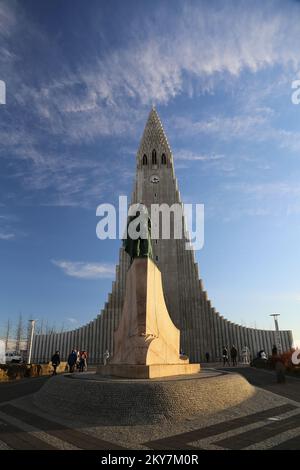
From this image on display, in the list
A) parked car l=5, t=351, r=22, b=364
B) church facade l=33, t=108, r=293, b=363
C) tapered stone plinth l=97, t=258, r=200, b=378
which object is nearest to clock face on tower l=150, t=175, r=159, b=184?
church facade l=33, t=108, r=293, b=363

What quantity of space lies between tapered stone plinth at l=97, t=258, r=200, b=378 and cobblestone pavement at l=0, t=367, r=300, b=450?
243 centimetres

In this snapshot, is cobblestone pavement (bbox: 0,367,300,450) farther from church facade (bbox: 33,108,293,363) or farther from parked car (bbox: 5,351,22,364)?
parked car (bbox: 5,351,22,364)

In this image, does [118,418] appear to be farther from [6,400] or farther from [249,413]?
[6,400]

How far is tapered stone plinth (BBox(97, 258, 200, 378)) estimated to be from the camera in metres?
8.32

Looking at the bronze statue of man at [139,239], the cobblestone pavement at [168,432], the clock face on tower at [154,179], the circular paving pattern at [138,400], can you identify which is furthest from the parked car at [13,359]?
the cobblestone pavement at [168,432]

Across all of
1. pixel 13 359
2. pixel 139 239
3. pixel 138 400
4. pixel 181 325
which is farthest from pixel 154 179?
pixel 138 400

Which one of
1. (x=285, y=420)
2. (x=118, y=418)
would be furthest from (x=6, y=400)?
(x=285, y=420)

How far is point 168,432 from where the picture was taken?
196 inches

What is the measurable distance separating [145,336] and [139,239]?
3452mm

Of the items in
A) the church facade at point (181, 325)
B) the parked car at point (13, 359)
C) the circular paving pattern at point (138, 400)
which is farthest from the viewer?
the parked car at point (13, 359)

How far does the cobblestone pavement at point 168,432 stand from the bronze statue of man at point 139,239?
18.1 feet

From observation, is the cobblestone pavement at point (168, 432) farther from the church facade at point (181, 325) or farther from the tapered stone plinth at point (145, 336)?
the church facade at point (181, 325)

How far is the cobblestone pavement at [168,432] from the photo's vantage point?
169 inches
